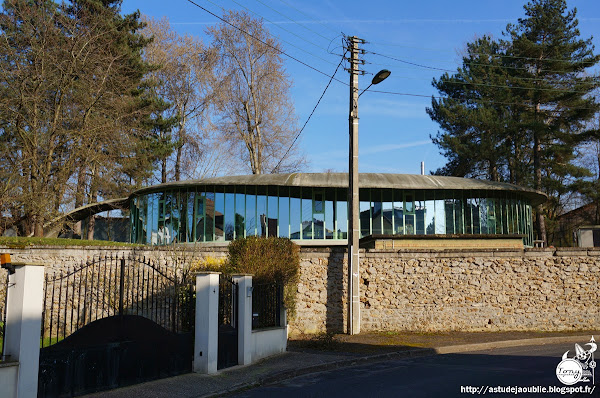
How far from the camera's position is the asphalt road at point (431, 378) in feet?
30.4

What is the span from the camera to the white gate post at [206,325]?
10758mm

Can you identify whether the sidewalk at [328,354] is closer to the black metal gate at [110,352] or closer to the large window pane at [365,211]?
the black metal gate at [110,352]

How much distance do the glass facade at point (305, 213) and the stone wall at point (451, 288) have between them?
320 inches

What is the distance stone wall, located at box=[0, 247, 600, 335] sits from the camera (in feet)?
60.7

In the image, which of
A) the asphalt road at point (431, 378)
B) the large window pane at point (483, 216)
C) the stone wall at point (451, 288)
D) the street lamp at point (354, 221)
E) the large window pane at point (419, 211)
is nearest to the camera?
the asphalt road at point (431, 378)

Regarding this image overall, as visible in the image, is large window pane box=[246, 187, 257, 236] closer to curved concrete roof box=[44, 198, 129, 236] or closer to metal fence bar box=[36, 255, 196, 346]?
curved concrete roof box=[44, 198, 129, 236]

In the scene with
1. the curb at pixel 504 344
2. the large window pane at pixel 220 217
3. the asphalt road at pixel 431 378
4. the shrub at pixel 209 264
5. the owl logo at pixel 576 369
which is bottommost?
the curb at pixel 504 344

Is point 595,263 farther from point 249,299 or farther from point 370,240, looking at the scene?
point 249,299

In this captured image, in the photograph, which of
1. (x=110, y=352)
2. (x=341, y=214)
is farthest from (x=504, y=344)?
(x=341, y=214)

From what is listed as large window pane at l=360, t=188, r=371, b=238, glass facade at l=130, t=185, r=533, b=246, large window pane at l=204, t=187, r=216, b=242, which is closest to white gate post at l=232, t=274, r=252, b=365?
glass facade at l=130, t=185, r=533, b=246

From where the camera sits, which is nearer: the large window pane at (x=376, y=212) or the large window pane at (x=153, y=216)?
the large window pane at (x=376, y=212)

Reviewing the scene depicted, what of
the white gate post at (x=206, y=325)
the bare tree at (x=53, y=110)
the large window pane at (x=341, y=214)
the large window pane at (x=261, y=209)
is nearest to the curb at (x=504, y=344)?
the white gate post at (x=206, y=325)

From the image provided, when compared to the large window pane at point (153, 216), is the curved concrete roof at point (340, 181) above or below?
above

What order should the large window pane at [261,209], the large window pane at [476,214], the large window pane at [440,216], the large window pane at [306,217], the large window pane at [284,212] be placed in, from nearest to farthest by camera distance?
the large window pane at [261,209], the large window pane at [284,212], the large window pane at [306,217], the large window pane at [440,216], the large window pane at [476,214]
